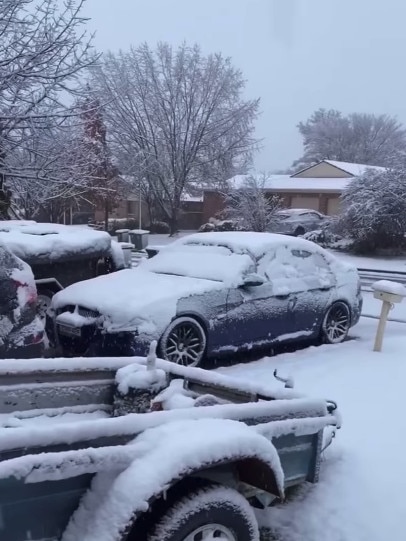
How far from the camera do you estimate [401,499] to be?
4086 millimetres

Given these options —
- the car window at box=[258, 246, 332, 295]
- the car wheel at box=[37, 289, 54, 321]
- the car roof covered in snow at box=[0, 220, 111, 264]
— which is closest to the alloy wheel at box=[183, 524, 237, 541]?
the car window at box=[258, 246, 332, 295]

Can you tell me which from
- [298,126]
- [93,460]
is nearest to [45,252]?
[93,460]

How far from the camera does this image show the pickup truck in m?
2.36

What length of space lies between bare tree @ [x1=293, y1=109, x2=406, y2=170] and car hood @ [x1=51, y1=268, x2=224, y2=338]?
6087cm

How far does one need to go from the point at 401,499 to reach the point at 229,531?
172 cm

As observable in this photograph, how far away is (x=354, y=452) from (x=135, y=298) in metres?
3.09

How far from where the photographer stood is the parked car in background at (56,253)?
27.1 feet

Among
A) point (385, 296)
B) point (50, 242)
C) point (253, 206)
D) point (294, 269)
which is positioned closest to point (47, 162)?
point (50, 242)

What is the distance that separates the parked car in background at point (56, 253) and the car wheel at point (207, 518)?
572cm

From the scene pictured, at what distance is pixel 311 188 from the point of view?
128 feet

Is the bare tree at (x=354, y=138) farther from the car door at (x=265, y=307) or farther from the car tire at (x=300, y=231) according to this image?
the car door at (x=265, y=307)

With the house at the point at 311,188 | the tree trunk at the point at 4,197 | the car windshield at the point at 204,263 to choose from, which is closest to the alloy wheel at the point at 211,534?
the car windshield at the point at 204,263

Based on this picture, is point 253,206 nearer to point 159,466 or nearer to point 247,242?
point 247,242

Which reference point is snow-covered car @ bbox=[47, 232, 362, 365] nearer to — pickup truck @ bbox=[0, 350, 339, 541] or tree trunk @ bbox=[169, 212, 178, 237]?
pickup truck @ bbox=[0, 350, 339, 541]
